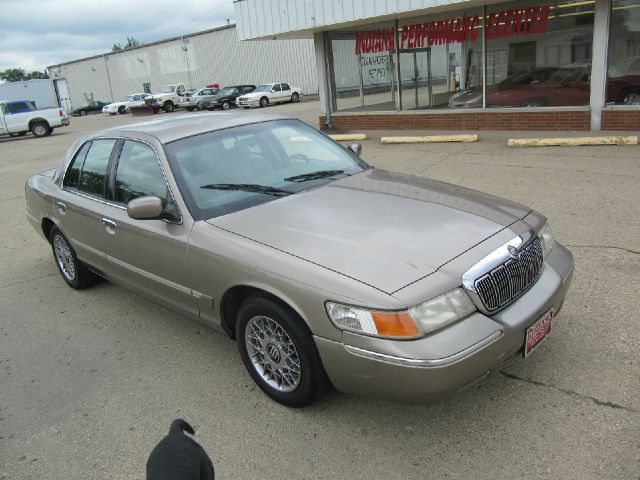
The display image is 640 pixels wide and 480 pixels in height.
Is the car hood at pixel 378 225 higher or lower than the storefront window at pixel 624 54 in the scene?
lower

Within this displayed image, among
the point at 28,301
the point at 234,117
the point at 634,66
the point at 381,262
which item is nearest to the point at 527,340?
the point at 381,262

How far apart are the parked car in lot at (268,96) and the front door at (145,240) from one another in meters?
30.8

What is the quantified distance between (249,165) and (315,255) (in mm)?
1286

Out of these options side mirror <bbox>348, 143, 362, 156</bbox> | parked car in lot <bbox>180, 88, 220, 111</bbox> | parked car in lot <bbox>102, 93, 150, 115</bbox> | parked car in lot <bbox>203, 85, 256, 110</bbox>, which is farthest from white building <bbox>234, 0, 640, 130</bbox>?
parked car in lot <bbox>102, 93, 150, 115</bbox>

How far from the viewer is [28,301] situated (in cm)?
511

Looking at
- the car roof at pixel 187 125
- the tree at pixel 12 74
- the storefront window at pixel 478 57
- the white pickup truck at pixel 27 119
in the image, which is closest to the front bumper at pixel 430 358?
the car roof at pixel 187 125

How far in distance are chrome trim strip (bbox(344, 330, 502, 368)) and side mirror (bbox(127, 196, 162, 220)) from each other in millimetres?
1595

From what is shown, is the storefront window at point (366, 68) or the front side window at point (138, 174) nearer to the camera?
the front side window at point (138, 174)

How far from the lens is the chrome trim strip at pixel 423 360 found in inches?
95.3

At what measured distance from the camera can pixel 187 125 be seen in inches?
160

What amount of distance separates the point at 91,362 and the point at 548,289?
3100mm

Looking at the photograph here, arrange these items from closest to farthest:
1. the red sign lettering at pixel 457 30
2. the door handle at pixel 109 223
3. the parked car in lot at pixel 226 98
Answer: the door handle at pixel 109 223 → the red sign lettering at pixel 457 30 → the parked car in lot at pixel 226 98

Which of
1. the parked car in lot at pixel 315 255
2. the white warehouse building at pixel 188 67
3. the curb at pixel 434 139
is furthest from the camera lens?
the white warehouse building at pixel 188 67

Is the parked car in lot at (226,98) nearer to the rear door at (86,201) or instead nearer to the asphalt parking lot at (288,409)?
the rear door at (86,201)
